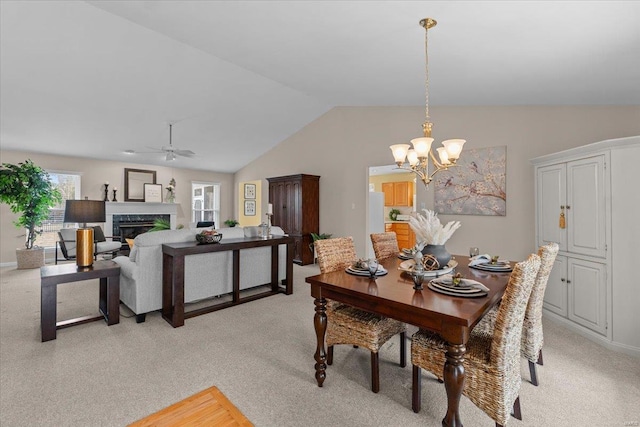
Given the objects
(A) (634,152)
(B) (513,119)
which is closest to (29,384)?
(A) (634,152)

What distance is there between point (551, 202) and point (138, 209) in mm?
8277

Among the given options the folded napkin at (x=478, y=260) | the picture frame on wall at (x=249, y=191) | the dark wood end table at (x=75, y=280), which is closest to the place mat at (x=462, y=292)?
the folded napkin at (x=478, y=260)

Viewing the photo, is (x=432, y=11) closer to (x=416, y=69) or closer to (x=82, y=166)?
(x=416, y=69)

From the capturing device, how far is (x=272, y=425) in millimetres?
1680

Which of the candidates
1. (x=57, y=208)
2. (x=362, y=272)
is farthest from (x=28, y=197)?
(x=362, y=272)

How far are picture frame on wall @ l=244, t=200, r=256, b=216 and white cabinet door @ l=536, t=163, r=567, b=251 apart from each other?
267 inches

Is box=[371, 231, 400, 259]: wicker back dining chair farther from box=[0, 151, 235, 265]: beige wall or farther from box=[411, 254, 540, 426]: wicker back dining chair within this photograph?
box=[0, 151, 235, 265]: beige wall

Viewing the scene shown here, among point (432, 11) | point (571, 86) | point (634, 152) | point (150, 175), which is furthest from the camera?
point (150, 175)

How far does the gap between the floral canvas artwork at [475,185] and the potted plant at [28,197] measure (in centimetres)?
720

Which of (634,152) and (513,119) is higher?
(513,119)

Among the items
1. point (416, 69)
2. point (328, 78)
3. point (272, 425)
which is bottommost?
point (272, 425)

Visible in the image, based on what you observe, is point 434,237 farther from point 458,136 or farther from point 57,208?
point 57,208

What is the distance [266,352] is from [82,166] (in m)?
6.94

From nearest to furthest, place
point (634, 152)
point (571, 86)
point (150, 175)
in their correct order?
point (634, 152) → point (571, 86) → point (150, 175)
